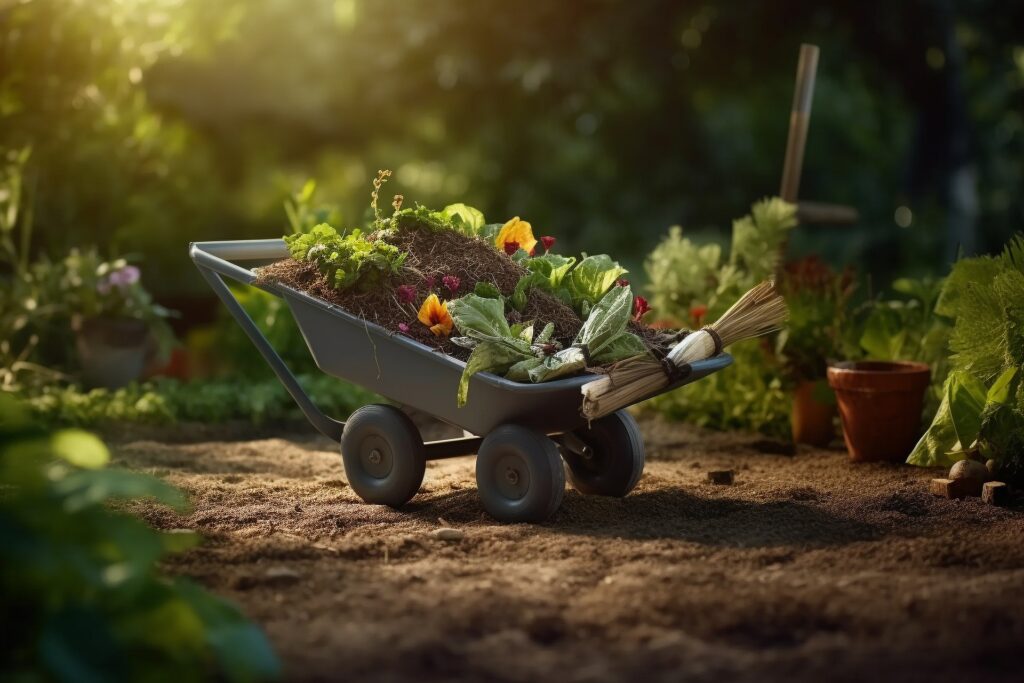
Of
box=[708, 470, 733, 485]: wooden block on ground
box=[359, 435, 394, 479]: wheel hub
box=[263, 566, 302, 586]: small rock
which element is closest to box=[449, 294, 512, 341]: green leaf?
box=[359, 435, 394, 479]: wheel hub

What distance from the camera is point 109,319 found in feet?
21.5

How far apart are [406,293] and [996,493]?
6.98 feet

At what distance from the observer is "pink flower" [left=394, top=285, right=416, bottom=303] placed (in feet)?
13.4

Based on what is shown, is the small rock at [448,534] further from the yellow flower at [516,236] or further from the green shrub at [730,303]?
the green shrub at [730,303]

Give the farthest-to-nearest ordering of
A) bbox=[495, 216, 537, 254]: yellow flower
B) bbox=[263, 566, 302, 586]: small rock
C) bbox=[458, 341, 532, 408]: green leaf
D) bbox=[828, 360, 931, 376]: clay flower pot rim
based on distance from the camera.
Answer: bbox=[828, 360, 931, 376]: clay flower pot rim < bbox=[495, 216, 537, 254]: yellow flower < bbox=[458, 341, 532, 408]: green leaf < bbox=[263, 566, 302, 586]: small rock

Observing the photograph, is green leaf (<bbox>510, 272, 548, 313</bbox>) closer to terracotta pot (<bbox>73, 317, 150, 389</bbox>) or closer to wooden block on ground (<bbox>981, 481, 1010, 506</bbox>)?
wooden block on ground (<bbox>981, 481, 1010, 506</bbox>)

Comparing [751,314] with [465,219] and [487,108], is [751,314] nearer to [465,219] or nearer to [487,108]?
[465,219]

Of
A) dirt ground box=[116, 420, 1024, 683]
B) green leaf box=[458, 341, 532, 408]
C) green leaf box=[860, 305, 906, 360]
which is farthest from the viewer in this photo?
green leaf box=[860, 305, 906, 360]

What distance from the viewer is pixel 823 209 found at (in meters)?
6.26

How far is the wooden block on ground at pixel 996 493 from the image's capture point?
411cm

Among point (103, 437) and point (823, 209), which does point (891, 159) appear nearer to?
point (823, 209)

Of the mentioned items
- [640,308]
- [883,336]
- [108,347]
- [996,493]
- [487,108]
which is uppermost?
[487,108]

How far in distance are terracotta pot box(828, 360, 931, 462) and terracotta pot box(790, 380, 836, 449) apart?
337 mm

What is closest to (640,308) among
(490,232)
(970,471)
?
(490,232)
